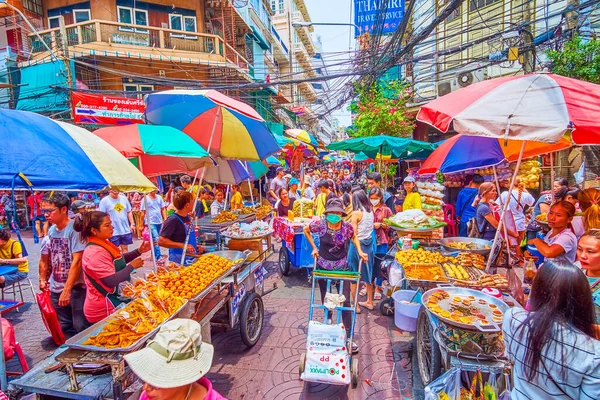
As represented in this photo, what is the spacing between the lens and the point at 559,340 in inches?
71.4

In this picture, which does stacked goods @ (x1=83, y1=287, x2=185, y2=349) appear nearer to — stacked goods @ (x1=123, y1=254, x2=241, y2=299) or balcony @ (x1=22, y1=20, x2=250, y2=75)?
stacked goods @ (x1=123, y1=254, x2=241, y2=299)

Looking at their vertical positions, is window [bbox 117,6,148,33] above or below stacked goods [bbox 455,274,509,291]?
above

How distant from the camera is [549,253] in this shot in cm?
371

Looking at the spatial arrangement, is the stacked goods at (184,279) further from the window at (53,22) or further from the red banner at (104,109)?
the window at (53,22)

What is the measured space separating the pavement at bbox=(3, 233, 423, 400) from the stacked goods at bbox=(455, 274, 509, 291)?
1.31m

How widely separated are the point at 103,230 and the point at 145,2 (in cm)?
1852

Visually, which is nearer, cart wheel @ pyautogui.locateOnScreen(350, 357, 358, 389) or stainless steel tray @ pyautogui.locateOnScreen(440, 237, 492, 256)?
cart wheel @ pyautogui.locateOnScreen(350, 357, 358, 389)

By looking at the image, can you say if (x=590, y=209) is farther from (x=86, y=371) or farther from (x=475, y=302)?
(x=86, y=371)

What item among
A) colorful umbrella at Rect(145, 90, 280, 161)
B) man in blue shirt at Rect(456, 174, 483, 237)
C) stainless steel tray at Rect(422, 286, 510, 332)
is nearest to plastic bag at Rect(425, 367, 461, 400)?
stainless steel tray at Rect(422, 286, 510, 332)

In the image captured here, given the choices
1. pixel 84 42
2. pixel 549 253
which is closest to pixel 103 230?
pixel 549 253

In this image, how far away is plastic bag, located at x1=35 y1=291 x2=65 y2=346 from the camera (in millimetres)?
4430

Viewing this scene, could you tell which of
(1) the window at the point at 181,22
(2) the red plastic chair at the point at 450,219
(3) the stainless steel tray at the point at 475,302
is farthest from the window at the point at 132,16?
(3) the stainless steel tray at the point at 475,302

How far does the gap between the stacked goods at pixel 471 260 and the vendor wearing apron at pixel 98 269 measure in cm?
416

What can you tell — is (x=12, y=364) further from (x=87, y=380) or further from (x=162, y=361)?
(x=162, y=361)
